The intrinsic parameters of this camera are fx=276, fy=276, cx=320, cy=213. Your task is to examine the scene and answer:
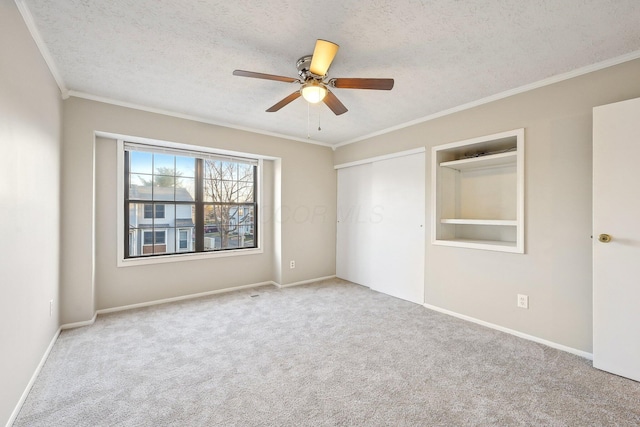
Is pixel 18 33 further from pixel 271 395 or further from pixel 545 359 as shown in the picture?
pixel 545 359

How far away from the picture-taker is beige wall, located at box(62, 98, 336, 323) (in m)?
2.87

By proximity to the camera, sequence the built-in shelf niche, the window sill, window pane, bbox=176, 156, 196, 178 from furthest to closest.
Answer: window pane, bbox=176, 156, 196, 178
the window sill
the built-in shelf niche

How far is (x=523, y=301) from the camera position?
8.76ft

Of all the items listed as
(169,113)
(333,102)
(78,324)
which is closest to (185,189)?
(169,113)

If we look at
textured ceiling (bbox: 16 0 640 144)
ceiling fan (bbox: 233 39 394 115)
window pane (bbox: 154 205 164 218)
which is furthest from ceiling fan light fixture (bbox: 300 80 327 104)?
window pane (bbox: 154 205 164 218)

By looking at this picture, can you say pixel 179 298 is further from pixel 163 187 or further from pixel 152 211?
pixel 163 187

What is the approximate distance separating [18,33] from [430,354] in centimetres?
367

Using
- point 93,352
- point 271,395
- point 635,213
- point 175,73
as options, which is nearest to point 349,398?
point 271,395

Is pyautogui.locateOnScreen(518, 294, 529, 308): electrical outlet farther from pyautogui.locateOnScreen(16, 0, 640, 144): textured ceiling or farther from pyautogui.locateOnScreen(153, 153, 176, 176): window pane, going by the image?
pyautogui.locateOnScreen(153, 153, 176, 176): window pane

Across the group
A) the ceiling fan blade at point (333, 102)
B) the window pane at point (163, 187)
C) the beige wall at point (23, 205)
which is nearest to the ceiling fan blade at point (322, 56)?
the ceiling fan blade at point (333, 102)

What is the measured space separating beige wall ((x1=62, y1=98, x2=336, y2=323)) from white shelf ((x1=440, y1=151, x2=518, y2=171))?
214 centimetres

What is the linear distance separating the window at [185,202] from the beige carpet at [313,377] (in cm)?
107

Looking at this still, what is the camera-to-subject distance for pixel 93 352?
2.35m

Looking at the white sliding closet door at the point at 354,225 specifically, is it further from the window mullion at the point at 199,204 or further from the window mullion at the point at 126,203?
the window mullion at the point at 126,203
